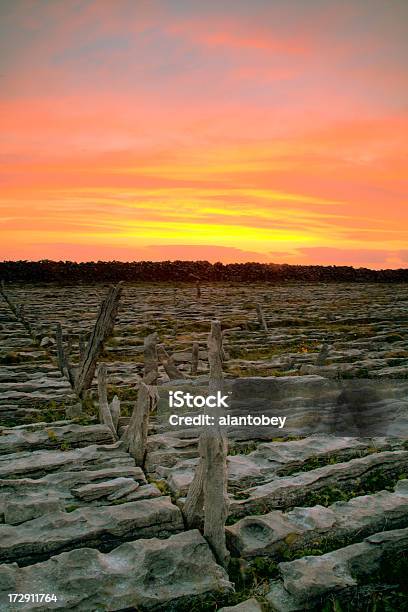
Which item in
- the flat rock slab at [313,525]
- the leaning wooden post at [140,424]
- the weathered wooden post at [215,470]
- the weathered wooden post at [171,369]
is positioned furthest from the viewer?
the weathered wooden post at [171,369]

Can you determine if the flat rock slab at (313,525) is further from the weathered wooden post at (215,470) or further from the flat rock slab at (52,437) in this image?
the flat rock slab at (52,437)

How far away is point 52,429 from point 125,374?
476 cm

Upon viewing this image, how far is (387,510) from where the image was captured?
5.28 m

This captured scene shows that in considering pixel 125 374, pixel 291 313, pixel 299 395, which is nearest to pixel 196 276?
pixel 291 313

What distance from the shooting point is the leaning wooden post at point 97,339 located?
9.39m

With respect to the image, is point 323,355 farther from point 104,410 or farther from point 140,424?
point 140,424

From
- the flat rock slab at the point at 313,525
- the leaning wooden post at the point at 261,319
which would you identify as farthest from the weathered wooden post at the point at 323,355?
the flat rock slab at the point at 313,525

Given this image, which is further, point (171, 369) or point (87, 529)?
point (171, 369)

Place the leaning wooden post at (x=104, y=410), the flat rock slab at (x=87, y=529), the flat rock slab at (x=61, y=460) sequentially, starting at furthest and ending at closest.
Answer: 1. the leaning wooden post at (x=104, y=410)
2. the flat rock slab at (x=61, y=460)
3. the flat rock slab at (x=87, y=529)

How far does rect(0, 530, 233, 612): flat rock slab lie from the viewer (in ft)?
13.1

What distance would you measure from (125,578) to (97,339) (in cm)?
563

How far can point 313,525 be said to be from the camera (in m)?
4.95

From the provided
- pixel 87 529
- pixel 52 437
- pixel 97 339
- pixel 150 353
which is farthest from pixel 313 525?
pixel 97 339

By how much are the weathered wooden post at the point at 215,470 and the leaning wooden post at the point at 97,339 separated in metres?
5.19
